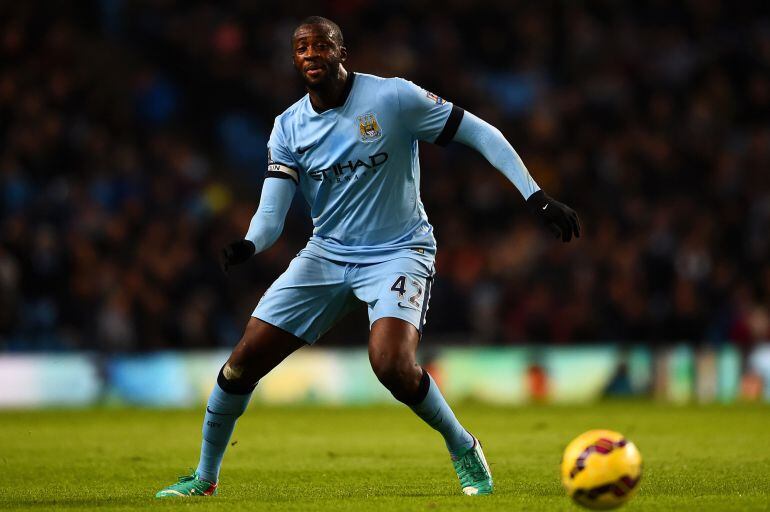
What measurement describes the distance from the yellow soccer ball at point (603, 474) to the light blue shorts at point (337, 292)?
1.27 meters

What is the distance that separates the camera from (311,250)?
7.37 m

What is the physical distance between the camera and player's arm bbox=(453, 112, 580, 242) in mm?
6660

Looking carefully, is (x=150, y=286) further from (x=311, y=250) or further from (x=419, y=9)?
(x=311, y=250)

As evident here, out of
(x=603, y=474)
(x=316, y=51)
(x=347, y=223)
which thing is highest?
(x=316, y=51)

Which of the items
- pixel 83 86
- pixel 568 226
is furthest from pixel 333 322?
pixel 83 86

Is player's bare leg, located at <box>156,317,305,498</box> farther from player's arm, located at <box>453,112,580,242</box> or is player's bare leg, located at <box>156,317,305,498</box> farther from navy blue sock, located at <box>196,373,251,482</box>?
player's arm, located at <box>453,112,580,242</box>

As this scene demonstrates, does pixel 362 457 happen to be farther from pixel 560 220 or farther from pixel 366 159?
pixel 560 220

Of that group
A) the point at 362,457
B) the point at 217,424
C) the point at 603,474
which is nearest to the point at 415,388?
the point at 217,424

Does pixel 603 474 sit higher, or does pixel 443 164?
pixel 443 164

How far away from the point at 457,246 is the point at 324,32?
10.3m

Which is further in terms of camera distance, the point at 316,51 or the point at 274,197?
the point at 274,197

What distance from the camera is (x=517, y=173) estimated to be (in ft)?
22.9

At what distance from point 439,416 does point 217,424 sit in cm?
121

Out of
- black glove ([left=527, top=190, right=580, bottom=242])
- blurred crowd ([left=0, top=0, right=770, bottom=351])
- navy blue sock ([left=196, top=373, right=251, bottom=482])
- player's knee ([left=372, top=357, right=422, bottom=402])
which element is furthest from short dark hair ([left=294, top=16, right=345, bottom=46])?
blurred crowd ([left=0, top=0, right=770, bottom=351])
